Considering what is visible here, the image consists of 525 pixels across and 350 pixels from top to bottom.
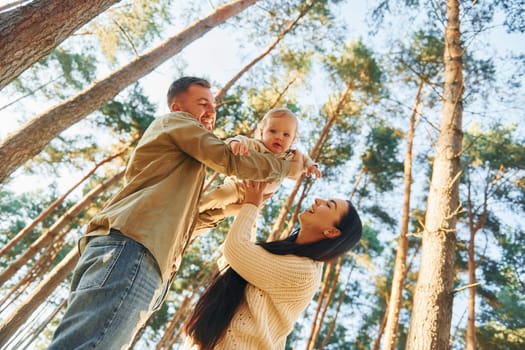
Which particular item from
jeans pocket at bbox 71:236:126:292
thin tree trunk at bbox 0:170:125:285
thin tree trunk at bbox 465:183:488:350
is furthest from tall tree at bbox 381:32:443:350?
thin tree trunk at bbox 0:170:125:285

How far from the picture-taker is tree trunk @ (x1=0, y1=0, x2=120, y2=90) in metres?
2.18

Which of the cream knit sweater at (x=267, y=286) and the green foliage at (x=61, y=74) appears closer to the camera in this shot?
the cream knit sweater at (x=267, y=286)

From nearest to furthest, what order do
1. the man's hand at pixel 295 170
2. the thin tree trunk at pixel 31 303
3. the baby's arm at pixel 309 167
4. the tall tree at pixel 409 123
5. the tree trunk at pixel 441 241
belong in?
the man's hand at pixel 295 170 → the baby's arm at pixel 309 167 → the tree trunk at pixel 441 241 → the thin tree trunk at pixel 31 303 → the tall tree at pixel 409 123

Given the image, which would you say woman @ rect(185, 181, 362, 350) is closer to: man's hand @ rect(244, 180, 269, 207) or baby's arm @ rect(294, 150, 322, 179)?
man's hand @ rect(244, 180, 269, 207)

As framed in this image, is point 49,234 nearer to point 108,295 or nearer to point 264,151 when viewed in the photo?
point 264,151

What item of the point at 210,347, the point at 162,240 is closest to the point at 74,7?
the point at 162,240

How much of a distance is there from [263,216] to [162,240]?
12.1 meters

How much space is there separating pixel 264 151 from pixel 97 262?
1.70m

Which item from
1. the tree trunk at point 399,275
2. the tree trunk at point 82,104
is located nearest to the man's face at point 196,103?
the tree trunk at point 82,104

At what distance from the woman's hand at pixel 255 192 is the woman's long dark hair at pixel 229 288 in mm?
268

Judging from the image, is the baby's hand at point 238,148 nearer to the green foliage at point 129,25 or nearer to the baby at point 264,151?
the baby at point 264,151

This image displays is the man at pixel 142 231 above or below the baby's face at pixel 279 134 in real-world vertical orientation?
below

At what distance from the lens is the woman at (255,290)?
1.93m

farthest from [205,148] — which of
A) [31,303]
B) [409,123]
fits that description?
[409,123]
